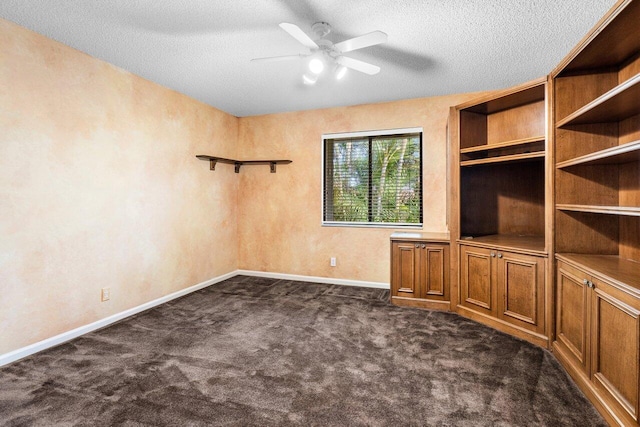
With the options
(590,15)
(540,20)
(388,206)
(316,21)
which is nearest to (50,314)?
(316,21)

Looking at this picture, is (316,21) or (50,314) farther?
(50,314)

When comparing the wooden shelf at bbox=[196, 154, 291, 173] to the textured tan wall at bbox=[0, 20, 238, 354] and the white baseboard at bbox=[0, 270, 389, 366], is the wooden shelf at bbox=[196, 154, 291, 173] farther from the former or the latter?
the white baseboard at bbox=[0, 270, 389, 366]

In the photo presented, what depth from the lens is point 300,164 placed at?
4969mm

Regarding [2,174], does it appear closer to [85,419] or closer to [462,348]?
[85,419]

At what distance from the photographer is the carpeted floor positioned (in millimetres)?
1849

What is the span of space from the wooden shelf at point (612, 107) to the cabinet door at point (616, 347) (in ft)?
3.58

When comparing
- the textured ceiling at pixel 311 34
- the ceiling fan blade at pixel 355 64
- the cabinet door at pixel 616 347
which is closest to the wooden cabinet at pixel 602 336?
the cabinet door at pixel 616 347

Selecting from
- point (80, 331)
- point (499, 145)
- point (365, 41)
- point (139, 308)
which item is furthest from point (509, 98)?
point (80, 331)

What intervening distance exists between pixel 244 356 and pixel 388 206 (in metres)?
2.87

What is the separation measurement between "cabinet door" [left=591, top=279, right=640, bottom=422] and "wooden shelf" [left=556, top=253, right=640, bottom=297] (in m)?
0.05

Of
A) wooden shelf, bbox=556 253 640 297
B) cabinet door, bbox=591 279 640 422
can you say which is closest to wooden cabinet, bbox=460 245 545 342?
wooden shelf, bbox=556 253 640 297

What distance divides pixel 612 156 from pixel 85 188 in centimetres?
418

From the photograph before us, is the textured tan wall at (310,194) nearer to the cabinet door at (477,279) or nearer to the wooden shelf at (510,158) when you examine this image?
the wooden shelf at (510,158)

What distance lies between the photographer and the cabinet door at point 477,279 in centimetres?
312
